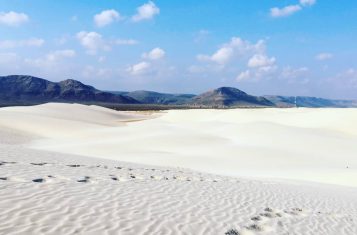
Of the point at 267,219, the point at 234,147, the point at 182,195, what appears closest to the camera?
the point at 267,219

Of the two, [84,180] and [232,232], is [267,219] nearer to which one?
[232,232]

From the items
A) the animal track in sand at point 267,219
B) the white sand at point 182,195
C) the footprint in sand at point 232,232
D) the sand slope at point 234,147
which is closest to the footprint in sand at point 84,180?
the white sand at point 182,195

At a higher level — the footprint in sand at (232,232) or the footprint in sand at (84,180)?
the footprint in sand at (84,180)

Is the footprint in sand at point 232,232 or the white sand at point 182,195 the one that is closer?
the white sand at point 182,195

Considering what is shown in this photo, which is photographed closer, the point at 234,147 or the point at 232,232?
the point at 232,232

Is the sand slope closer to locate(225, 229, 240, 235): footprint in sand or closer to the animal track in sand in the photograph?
the animal track in sand

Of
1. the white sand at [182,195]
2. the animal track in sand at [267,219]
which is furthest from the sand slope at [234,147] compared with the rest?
the animal track in sand at [267,219]

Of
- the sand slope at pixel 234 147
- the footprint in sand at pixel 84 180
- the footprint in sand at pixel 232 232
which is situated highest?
the footprint in sand at pixel 84 180

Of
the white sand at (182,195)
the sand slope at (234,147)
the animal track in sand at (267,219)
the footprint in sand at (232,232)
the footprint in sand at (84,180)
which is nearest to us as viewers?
the white sand at (182,195)

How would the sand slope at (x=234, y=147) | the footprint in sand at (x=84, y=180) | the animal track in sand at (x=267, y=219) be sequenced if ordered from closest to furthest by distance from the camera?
the animal track in sand at (x=267, y=219)
the footprint in sand at (x=84, y=180)
the sand slope at (x=234, y=147)

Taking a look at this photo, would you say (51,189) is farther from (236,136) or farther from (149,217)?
(236,136)

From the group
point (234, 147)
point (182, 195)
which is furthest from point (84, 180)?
point (234, 147)

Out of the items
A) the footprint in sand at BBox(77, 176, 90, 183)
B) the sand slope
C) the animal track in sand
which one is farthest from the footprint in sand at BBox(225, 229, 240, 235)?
the sand slope

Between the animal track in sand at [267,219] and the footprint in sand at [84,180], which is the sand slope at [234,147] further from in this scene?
the footprint in sand at [84,180]
